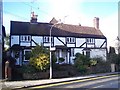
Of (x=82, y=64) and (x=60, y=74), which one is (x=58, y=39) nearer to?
(x=82, y=64)

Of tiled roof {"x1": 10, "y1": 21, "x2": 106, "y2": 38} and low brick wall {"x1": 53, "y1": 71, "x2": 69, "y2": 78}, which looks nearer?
low brick wall {"x1": 53, "y1": 71, "x2": 69, "y2": 78}

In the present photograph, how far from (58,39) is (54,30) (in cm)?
187

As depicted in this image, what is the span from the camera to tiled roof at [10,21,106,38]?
152 ft

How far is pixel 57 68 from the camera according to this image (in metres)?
34.8

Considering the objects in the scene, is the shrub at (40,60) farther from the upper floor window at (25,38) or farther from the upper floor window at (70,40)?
the upper floor window at (70,40)

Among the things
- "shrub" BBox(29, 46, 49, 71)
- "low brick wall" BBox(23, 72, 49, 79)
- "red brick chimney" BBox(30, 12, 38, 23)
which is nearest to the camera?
"low brick wall" BBox(23, 72, 49, 79)

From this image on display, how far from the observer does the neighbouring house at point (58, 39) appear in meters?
45.2

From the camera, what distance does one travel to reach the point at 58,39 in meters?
49.1

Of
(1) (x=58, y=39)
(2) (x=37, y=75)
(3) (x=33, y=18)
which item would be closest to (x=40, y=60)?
(2) (x=37, y=75)

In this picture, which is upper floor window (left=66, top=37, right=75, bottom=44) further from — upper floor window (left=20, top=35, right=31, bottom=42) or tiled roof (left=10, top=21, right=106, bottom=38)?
upper floor window (left=20, top=35, right=31, bottom=42)

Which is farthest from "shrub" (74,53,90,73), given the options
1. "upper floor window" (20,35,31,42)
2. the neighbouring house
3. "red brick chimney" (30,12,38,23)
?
"red brick chimney" (30,12,38,23)

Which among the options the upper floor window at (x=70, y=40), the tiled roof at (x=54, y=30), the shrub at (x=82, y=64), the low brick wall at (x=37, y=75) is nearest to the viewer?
the low brick wall at (x=37, y=75)

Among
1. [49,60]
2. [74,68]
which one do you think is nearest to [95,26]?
[74,68]

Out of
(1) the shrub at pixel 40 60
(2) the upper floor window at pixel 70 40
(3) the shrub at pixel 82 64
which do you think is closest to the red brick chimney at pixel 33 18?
(2) the upper floor window at pixel 70 40
